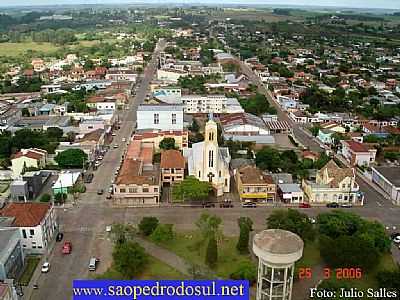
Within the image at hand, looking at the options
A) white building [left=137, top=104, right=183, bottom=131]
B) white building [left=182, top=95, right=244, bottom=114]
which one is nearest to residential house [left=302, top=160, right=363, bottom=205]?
white building [left=137, top=104, right=183, bottom=131]

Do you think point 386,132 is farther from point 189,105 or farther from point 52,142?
point 52,142

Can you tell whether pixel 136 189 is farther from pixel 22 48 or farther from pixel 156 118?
pixel 22 48

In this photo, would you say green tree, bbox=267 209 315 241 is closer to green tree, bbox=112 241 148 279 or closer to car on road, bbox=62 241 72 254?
green tree, bbox=112 241 148 279

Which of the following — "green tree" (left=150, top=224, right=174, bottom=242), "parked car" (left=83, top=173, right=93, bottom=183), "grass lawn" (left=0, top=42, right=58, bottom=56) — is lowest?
"parked car" (left=83, top=173, right=93, bottom=183)

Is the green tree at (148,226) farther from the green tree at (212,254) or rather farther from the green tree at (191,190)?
the green tree at (191,190)

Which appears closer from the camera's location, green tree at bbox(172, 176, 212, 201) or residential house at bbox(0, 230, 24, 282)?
residential house at bbox(0, 230, 24, 282)

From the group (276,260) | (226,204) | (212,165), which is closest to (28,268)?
(226,204)

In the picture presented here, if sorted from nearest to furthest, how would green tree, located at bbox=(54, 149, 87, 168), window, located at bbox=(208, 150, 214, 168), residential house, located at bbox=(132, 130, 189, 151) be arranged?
window, located at bbox=(208, 150, 214, 168) < green tree, located at bbox=(54, 149, 87, 168) < residential house, located at bbox=(132, 130, 189, 151)
